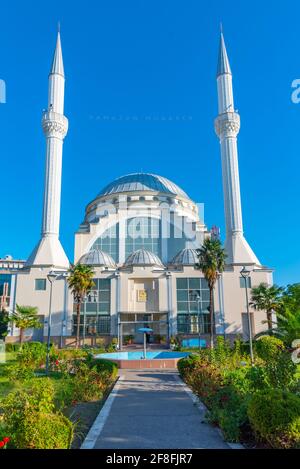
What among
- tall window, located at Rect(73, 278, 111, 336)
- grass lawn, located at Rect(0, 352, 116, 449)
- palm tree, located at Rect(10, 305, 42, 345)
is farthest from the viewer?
tall window, located at Rect(73, 278, 111, 336)

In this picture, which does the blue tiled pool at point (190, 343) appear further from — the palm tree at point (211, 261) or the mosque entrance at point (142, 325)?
the palm tree at point (211, 261)

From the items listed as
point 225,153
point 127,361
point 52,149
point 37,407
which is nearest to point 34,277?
point 52,149

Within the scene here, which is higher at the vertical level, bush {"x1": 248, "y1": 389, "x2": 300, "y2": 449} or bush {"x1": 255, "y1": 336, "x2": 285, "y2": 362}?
bush {"x1": 255, "y1": 336, "x2": 285, "y2": 362}

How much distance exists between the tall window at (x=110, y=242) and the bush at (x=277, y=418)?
41.1 meters

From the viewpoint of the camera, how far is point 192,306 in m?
40.1

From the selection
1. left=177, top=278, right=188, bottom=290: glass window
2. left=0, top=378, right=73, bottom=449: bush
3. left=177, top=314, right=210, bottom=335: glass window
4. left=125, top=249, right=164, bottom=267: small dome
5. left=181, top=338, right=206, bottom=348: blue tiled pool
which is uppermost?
left=125, top=249, right=164, bottom=267: small dome

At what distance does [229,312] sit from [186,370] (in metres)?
26.1

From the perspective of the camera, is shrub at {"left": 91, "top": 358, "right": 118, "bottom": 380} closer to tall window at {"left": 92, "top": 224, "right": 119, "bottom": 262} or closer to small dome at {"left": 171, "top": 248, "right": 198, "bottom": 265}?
small dome at {"left": 171, "top": 248, "right": 198, "bottom": 265}

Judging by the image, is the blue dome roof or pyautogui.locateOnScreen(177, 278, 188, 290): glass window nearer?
pyautogui.locateOnScreen(177, 278, 188, 290): glass window

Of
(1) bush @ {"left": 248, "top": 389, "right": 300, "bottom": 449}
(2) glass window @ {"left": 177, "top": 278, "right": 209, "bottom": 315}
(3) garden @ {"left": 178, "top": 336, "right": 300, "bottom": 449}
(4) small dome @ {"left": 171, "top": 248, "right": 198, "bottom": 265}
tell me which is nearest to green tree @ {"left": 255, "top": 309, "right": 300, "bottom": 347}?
(3) garden @ {"left": 178, "top": 336, "right": 300, "bottom": 449}

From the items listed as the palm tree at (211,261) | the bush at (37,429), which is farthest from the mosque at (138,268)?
the bush at (37,429)

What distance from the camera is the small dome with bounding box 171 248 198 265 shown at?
42.5 metres

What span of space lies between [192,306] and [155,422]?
32017mm

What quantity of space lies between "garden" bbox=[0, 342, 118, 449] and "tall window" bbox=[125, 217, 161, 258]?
28673 millimetres
